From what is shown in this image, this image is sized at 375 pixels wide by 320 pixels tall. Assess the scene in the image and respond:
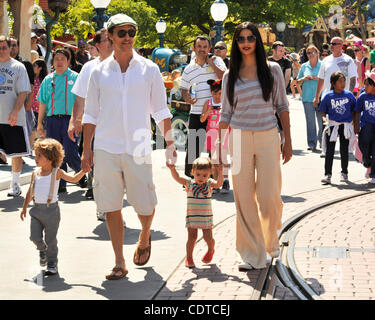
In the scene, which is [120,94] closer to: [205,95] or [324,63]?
[205,95]

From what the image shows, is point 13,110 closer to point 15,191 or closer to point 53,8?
point 15,191

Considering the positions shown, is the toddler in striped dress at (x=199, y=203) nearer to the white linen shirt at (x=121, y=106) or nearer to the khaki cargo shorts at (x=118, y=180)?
the khaki cargo shorts at (x=118, y=180)

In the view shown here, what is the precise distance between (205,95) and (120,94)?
4.36m

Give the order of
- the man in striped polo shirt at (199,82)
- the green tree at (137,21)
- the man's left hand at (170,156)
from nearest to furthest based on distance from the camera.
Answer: the man's left hand at (170,156)
the man in striped polo shirt at (199,82)
the green tree at (137,21)

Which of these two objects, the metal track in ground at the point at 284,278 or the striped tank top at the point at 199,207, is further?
the striped tank top at the point at 199,207

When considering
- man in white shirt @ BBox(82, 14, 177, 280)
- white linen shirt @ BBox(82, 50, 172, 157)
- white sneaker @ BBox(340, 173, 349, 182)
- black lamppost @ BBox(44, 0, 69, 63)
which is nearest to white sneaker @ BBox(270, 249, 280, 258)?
man in white shirt @ BBox(82, 14, 177, 280)

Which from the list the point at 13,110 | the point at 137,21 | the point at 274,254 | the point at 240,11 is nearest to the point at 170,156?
the point at 274,254

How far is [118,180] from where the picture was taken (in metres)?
6.32

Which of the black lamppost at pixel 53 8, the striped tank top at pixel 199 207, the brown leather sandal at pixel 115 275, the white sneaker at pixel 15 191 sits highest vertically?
the black lamppost at pixel 53 8

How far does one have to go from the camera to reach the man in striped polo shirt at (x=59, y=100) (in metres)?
10.6

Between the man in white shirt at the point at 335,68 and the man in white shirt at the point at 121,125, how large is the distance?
8308 millimetres

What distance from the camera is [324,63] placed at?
1442 cm

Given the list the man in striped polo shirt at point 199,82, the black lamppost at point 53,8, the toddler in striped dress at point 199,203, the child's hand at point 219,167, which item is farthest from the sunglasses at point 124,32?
the black lamppost at point 53,8

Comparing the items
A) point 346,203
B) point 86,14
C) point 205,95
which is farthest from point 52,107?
point 86,14
